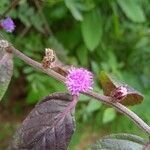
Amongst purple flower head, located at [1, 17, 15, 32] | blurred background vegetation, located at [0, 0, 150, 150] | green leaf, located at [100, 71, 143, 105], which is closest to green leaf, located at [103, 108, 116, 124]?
blurred background vegetation, located at [0, 0, 150, 150]

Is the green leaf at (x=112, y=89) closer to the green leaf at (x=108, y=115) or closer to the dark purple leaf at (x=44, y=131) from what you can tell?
the dark purple leaf at (x=44, y=131)

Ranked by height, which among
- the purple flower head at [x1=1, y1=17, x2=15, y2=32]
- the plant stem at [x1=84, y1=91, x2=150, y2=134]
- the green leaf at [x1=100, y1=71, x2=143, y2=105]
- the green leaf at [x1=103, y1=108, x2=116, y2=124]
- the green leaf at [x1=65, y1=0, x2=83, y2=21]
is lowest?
the plant stem at [x1=84, y1=91, x2=150, y2=134]

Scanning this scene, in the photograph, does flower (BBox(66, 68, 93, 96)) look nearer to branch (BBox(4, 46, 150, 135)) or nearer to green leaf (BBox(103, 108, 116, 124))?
branch (BBox(4, 46, 150, 135))

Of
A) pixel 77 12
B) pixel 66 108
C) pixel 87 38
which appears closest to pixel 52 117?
pixel 66 108

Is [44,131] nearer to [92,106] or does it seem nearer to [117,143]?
[117,143]

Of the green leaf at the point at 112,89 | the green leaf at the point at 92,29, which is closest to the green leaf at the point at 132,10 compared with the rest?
the green leaf at the point at 92,29

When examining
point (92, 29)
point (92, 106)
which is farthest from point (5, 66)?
point (92, 29)

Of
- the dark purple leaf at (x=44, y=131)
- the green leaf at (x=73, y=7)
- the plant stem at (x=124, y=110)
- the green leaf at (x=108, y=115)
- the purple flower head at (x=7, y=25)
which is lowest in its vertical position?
the dark purple leaf at (x=44, y=131)

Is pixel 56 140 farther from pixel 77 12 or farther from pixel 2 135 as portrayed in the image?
pixel 2 135
